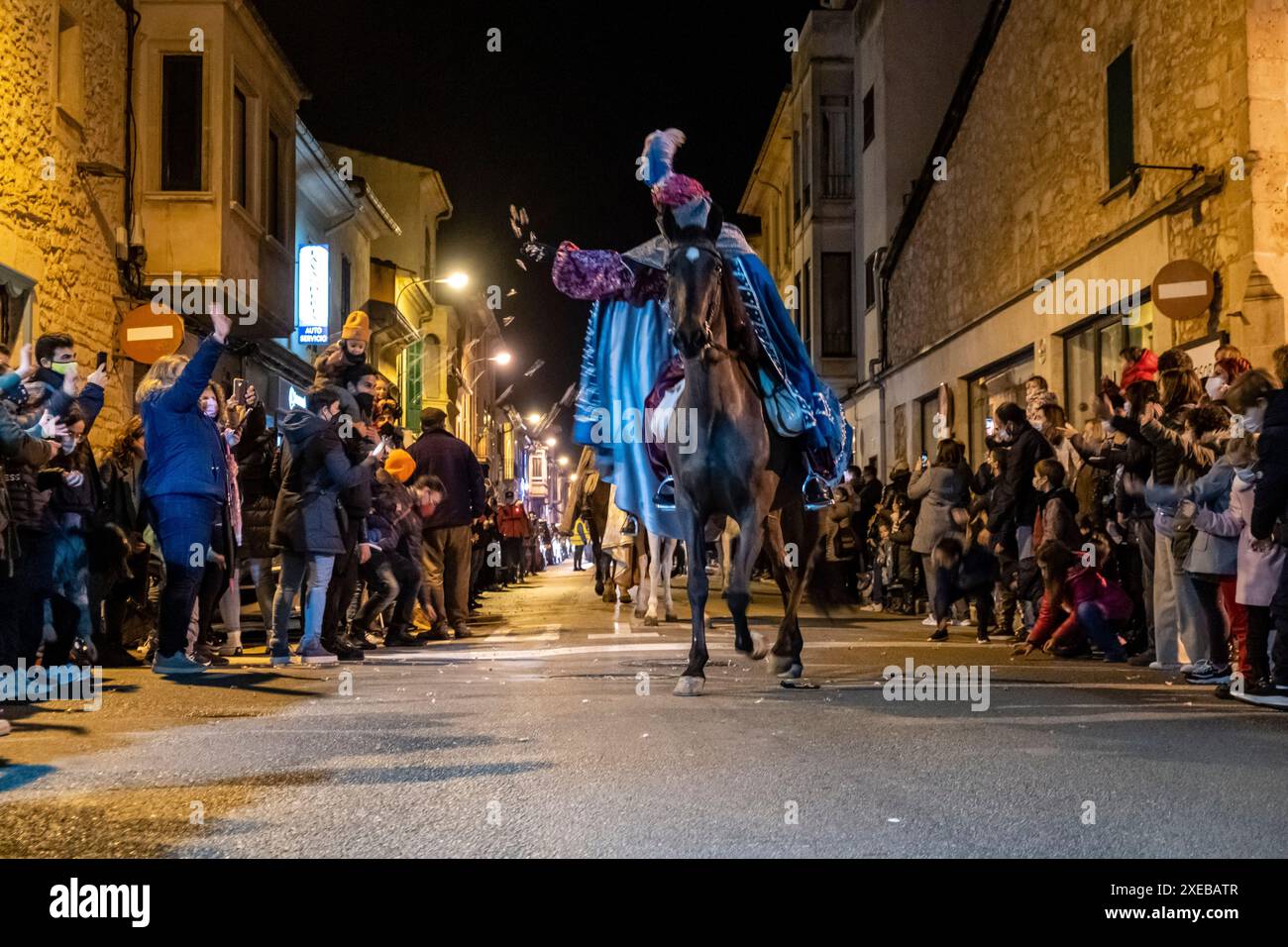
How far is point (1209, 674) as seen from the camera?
33.5ft

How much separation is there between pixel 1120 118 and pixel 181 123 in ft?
45.4

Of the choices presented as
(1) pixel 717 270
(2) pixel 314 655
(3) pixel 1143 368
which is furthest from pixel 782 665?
(3) pixel 1143 368

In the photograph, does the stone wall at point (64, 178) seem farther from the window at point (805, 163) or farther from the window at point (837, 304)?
the window at point (805, 163)

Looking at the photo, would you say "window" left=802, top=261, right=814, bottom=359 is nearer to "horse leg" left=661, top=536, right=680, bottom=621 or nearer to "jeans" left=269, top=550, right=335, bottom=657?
"horse leg" left=661, top=536, right=680, bottom=621

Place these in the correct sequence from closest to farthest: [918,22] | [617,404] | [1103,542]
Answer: [617,404] → [1103,542] → [918,22]

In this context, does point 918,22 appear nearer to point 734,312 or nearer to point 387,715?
point 734,312

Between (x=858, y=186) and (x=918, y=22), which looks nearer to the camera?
(x=918, y=22)

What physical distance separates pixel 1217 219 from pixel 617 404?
26.8 feet

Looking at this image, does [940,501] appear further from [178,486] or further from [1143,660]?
[178,486]

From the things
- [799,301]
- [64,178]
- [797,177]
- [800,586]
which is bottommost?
[800,586]

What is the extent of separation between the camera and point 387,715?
26.8 ft

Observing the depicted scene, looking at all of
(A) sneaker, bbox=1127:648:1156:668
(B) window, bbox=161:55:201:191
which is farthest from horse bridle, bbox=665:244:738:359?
(B) window, bbox=161:55:201:191
